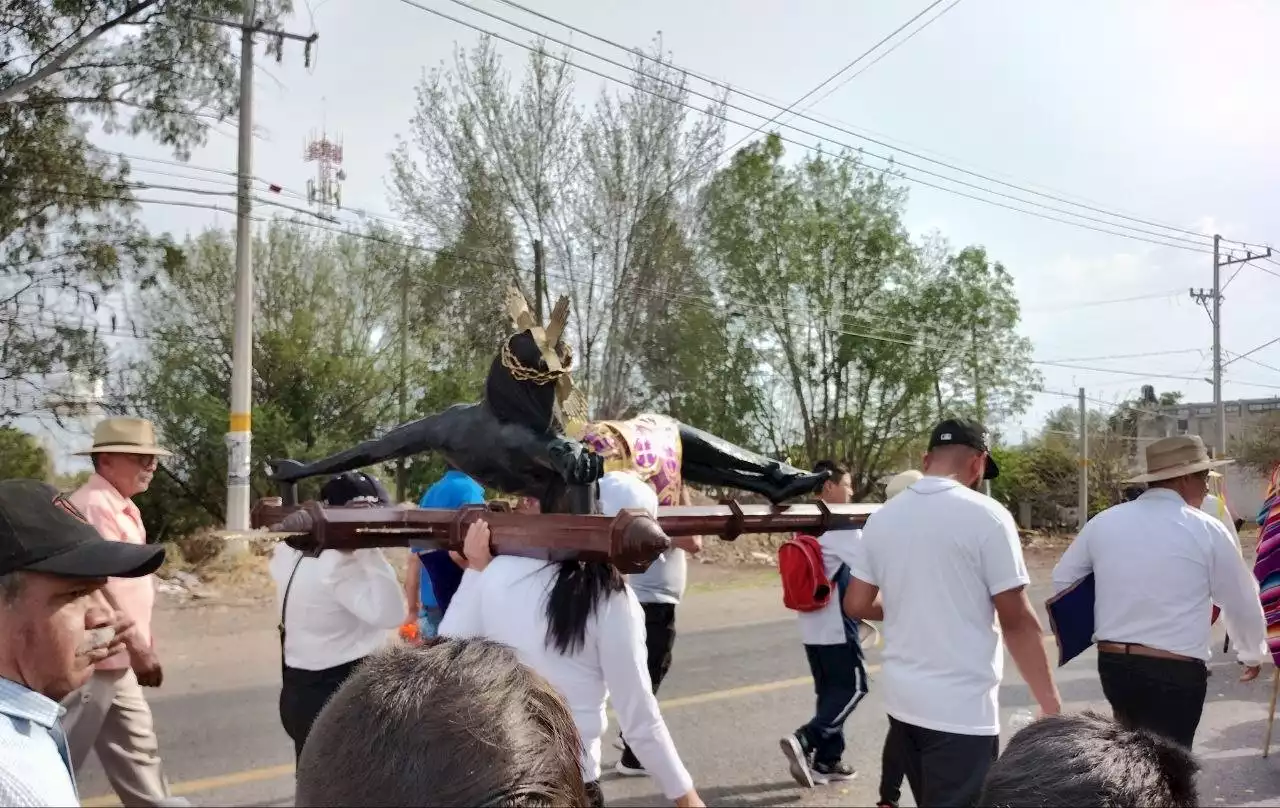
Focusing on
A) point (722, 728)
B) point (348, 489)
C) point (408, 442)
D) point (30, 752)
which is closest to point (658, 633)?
point (722, 728)

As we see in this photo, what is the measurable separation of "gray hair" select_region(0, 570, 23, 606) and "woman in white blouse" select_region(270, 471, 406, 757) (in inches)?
70.7

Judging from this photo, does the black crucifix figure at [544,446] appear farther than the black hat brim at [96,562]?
Yes

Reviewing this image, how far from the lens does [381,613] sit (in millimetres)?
3607

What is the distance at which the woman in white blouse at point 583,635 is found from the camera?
8.37ft

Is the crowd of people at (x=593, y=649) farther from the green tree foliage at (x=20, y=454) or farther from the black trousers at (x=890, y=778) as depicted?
the green tree foliage at (x=20, y=454)

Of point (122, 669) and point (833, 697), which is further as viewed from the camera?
point (833, 697)

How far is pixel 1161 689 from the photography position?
3713mm

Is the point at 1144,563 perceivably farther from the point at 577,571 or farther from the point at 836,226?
the point at 836,226

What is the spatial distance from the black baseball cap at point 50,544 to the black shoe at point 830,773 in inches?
160

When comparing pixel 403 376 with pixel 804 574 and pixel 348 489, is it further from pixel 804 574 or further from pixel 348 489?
pixel 348 489

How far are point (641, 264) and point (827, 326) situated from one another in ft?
13.9

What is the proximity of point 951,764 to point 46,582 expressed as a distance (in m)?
2.68

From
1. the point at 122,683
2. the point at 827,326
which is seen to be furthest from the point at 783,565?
the point at 827,326

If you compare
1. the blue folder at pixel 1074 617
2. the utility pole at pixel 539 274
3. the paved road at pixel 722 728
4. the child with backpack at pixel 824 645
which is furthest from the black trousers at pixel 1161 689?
the utility pole at pixel 539 274
